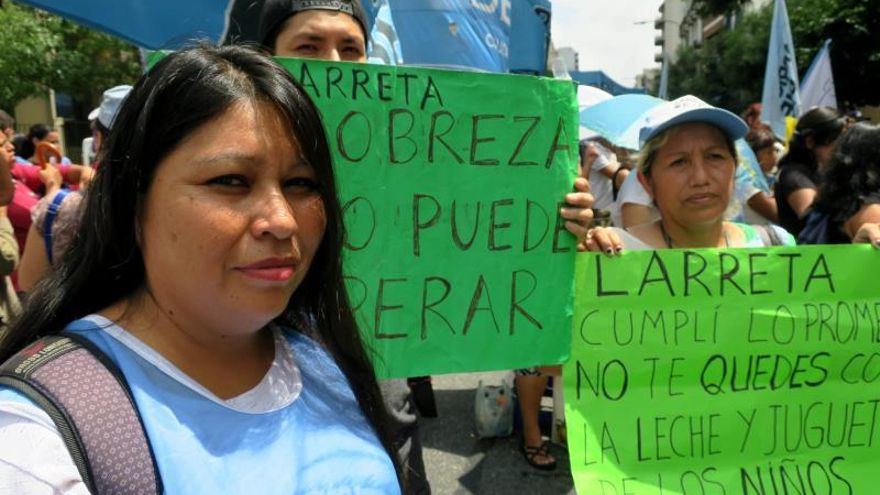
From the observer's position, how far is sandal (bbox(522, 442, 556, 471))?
3633 millimetres

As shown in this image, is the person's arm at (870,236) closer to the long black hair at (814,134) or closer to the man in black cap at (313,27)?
the man in black cap at (313,27)

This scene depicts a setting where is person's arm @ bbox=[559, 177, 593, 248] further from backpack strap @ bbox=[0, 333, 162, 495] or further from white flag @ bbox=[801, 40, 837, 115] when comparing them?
white flag @ bbox=[801, 40, 837, 115]

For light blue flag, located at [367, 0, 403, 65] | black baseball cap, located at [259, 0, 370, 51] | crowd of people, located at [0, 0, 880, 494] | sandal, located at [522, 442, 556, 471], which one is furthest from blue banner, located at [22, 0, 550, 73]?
sandal, located at [522, 442, 556, 471]

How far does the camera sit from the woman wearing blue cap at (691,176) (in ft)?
6.87

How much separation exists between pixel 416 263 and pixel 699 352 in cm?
89

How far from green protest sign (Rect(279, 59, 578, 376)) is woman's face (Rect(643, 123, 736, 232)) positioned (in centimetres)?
49

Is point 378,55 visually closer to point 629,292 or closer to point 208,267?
point 629,292

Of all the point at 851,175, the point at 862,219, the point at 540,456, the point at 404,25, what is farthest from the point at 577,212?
the point at 404,25

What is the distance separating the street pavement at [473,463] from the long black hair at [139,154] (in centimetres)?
272

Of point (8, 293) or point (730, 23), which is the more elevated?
point (730, 23)

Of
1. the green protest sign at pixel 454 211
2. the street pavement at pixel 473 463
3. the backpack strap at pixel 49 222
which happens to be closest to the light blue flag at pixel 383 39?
the green protest sign at pixel 454 211

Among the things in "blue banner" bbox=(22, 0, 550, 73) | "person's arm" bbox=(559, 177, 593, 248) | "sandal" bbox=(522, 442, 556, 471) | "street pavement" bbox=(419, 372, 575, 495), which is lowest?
"street pavement" bbox=(419, 372, 575, 495)

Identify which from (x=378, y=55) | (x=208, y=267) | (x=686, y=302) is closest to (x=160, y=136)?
(x=208, y=267)

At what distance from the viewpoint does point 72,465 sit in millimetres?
801
